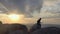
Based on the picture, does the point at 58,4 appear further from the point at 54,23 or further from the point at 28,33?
A: the point at 28,33

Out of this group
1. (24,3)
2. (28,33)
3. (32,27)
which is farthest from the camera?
(24,3)

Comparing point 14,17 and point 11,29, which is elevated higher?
point 14,17

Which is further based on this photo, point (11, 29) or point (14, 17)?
point (14, 17)

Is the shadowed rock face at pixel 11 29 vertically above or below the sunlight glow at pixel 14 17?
below

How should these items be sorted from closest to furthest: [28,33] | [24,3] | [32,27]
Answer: [28,33]
[32,27]
[24,3]

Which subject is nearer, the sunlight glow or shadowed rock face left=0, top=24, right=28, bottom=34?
shadowed rock face left=0, top=24, right=28, bottom=34

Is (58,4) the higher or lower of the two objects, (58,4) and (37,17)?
the higher

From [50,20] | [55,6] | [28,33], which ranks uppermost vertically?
[55,6]

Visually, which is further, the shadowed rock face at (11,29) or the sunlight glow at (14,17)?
the sunlight glow at (14,17)

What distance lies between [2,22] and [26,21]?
0.92 ft

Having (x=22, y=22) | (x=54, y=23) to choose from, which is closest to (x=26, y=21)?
(x=22, y=22)

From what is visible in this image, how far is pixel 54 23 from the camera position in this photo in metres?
1.87

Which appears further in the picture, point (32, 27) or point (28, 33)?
point (32, 27)

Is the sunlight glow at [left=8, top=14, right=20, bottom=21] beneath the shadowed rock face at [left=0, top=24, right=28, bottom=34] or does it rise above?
above
